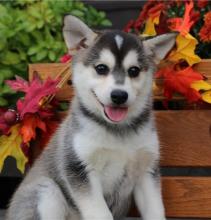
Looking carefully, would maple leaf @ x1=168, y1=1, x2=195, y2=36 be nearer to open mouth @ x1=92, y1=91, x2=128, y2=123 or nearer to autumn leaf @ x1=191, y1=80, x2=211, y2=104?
autumn leaf @ x1=191, y1=80, x2=211, y2=104

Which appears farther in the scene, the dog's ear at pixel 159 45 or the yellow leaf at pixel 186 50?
the yellow leaf at pixel 186 50

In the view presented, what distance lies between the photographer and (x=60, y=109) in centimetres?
409

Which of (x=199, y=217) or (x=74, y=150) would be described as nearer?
(x=74, y=150)

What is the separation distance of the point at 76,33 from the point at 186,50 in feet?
2.49

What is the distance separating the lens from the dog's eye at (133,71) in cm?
326

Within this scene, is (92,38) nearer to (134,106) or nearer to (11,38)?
(134,106)

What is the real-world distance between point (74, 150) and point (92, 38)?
685 millimetres

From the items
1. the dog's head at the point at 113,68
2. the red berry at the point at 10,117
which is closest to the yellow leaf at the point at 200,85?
the dog's head at the point at 113,68

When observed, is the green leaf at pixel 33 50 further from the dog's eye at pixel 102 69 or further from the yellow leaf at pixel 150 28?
the dog's eye at pixel 102 69

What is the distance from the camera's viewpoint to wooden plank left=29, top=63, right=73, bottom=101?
3.92m

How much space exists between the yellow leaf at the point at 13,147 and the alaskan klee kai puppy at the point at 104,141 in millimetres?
263

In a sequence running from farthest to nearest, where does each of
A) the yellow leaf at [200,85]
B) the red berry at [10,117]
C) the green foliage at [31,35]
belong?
the green foliage at [31,35], the red berry at [10,117], the yellow leaf at [200,85]

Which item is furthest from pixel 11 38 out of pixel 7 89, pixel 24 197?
pixel 24 197

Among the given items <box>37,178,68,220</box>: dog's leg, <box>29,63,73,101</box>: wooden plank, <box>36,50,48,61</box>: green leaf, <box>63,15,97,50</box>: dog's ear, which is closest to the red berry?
<box>29,63,73,101</box>: wooden plank
